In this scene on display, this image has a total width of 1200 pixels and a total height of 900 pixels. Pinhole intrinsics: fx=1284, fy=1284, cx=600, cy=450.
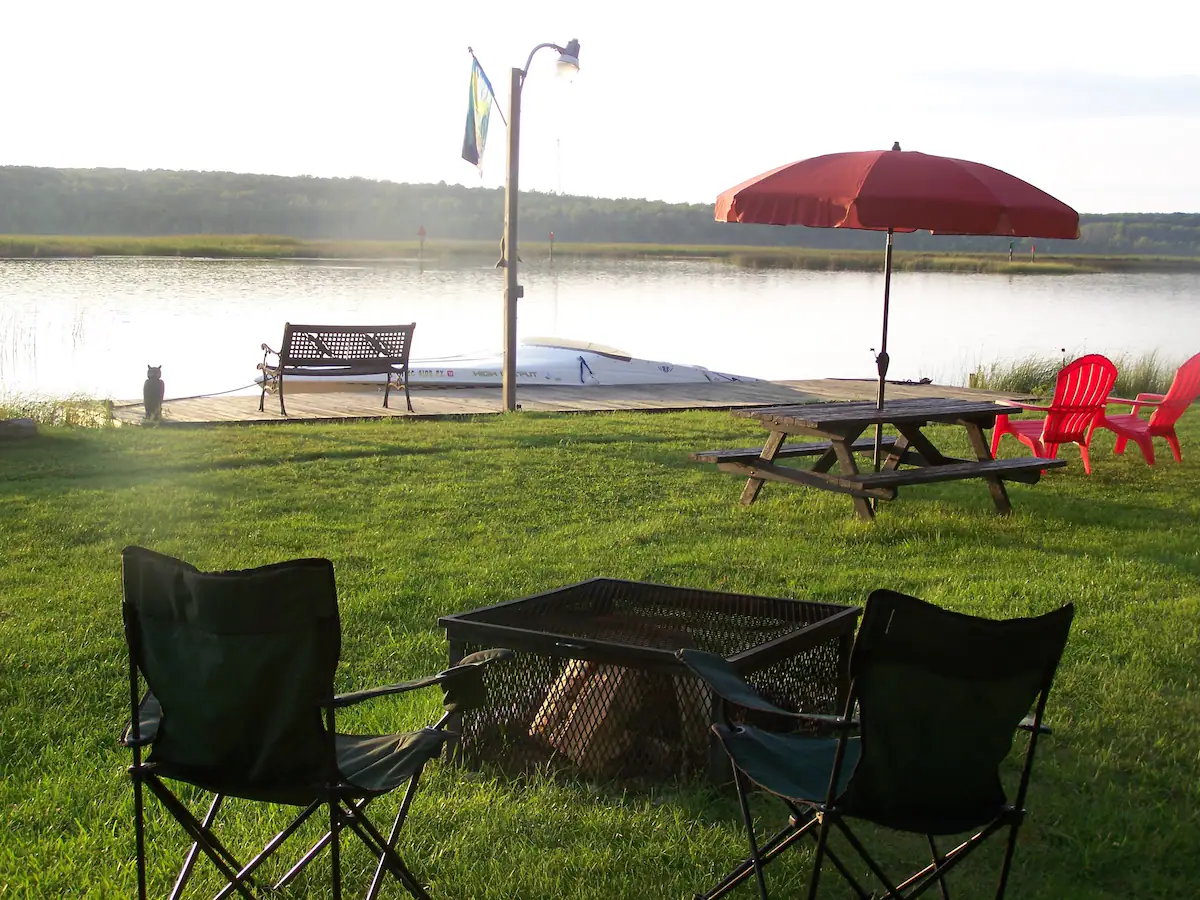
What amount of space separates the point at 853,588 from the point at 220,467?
477 centimetres

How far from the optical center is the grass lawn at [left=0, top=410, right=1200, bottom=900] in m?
3.09

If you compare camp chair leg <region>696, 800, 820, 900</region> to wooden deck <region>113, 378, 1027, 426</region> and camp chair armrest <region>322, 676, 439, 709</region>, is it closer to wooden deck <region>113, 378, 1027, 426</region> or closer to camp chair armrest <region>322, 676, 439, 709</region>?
camp chair armrest <region>322, 676, 439, 709</region>

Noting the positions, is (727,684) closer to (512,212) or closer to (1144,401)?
(1144,401)

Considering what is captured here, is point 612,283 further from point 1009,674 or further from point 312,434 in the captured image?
point 1009,674

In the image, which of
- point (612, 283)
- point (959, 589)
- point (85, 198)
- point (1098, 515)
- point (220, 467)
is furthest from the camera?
point (85, 198)

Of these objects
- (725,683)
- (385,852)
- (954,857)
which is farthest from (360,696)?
(954,857)

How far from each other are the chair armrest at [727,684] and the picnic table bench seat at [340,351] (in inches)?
369

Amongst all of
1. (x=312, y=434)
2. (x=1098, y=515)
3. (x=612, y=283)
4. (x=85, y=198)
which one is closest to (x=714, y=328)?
(x=612, y=283)

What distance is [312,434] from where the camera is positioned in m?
10.2

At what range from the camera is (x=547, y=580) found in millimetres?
5613

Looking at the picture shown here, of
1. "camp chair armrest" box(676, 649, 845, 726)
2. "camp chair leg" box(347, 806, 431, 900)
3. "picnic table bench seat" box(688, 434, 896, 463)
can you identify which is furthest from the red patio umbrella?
"camp chair leg" box(347, 806, 431, 900)

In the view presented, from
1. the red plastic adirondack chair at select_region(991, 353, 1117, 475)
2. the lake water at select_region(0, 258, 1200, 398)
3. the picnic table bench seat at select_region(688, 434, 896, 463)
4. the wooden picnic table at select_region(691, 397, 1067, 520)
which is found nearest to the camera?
the wooden picnic table at select_region(691, 397, 1067, 520)

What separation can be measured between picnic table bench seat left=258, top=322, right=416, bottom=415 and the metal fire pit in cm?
838

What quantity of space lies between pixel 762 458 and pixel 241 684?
17.9 feet
